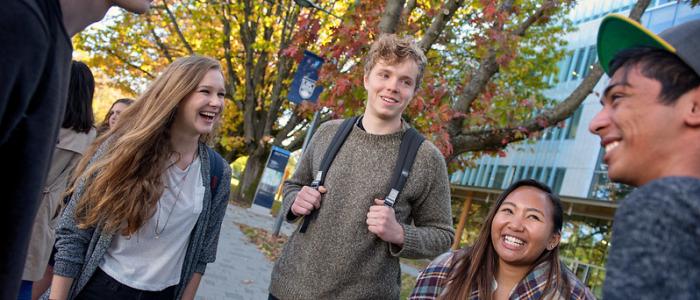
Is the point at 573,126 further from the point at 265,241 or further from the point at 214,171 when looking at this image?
the point at 214,171

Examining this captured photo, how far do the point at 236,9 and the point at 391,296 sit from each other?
54.5 feet

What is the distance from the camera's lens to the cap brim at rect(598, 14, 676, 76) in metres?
1.15

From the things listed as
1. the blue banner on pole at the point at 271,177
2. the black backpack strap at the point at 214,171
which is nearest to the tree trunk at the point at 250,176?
the blue banner on pole at the point at 271,177

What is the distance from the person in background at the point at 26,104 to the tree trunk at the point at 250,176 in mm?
20792

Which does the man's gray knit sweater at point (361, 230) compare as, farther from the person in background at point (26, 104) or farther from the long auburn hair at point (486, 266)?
the person in background at point (26, 104)

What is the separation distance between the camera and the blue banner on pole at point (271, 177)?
16.4m

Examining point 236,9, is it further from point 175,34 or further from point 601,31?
point 601,31

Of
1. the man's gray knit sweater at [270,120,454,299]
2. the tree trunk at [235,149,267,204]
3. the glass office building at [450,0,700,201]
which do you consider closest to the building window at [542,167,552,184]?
the glass office building at [450,0,700,201]

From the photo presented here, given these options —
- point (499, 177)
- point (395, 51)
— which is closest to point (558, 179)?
point (499, 177)

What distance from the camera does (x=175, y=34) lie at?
20375mm

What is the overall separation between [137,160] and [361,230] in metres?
1.16

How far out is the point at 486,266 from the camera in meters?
3.19

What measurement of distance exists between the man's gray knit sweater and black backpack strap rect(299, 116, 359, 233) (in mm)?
26

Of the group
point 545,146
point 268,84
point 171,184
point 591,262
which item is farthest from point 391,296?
point 545,146
